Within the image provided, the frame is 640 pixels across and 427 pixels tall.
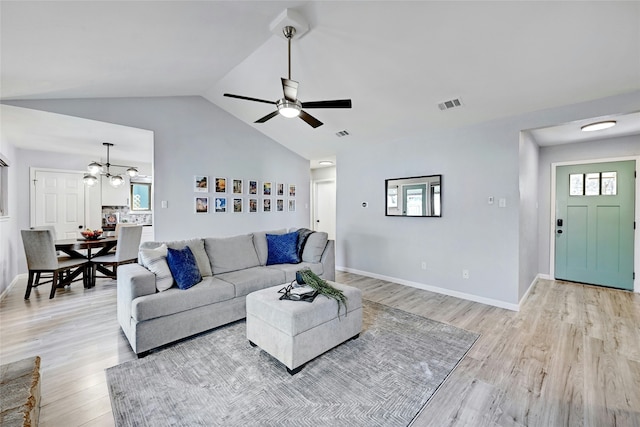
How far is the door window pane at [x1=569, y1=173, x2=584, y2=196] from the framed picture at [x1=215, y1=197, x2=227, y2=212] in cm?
608

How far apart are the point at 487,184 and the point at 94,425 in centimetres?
442

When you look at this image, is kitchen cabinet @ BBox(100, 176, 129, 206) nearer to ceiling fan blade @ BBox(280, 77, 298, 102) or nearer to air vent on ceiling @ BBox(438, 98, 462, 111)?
ceiling fan blade @ BBox(280, 77, 298, 102)

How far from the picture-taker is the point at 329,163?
6.82 m

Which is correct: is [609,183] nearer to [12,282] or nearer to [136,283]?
[136,283]

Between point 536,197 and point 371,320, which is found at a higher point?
point 536,197

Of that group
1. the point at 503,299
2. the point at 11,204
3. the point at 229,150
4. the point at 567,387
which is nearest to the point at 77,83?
the point at 229,150

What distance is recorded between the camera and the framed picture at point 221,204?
5.06 meters

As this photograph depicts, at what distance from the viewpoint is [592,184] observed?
175 inches

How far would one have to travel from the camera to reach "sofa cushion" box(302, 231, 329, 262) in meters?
3.89

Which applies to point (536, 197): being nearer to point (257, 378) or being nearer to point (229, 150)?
point (257, 378)

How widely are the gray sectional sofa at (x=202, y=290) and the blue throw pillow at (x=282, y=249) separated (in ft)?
0.24

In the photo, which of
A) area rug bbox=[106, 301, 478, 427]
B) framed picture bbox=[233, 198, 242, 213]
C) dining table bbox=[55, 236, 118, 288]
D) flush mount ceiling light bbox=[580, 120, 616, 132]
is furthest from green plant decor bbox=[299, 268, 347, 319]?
flush mount ceiling light bbox=[580, 120, 616, 132]

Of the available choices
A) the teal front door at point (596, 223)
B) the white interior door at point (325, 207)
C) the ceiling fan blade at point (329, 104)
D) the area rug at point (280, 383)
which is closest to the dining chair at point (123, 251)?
the area rug at point (280, 383)

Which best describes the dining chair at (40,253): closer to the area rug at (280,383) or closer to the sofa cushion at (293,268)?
the area rug at (280,383)
